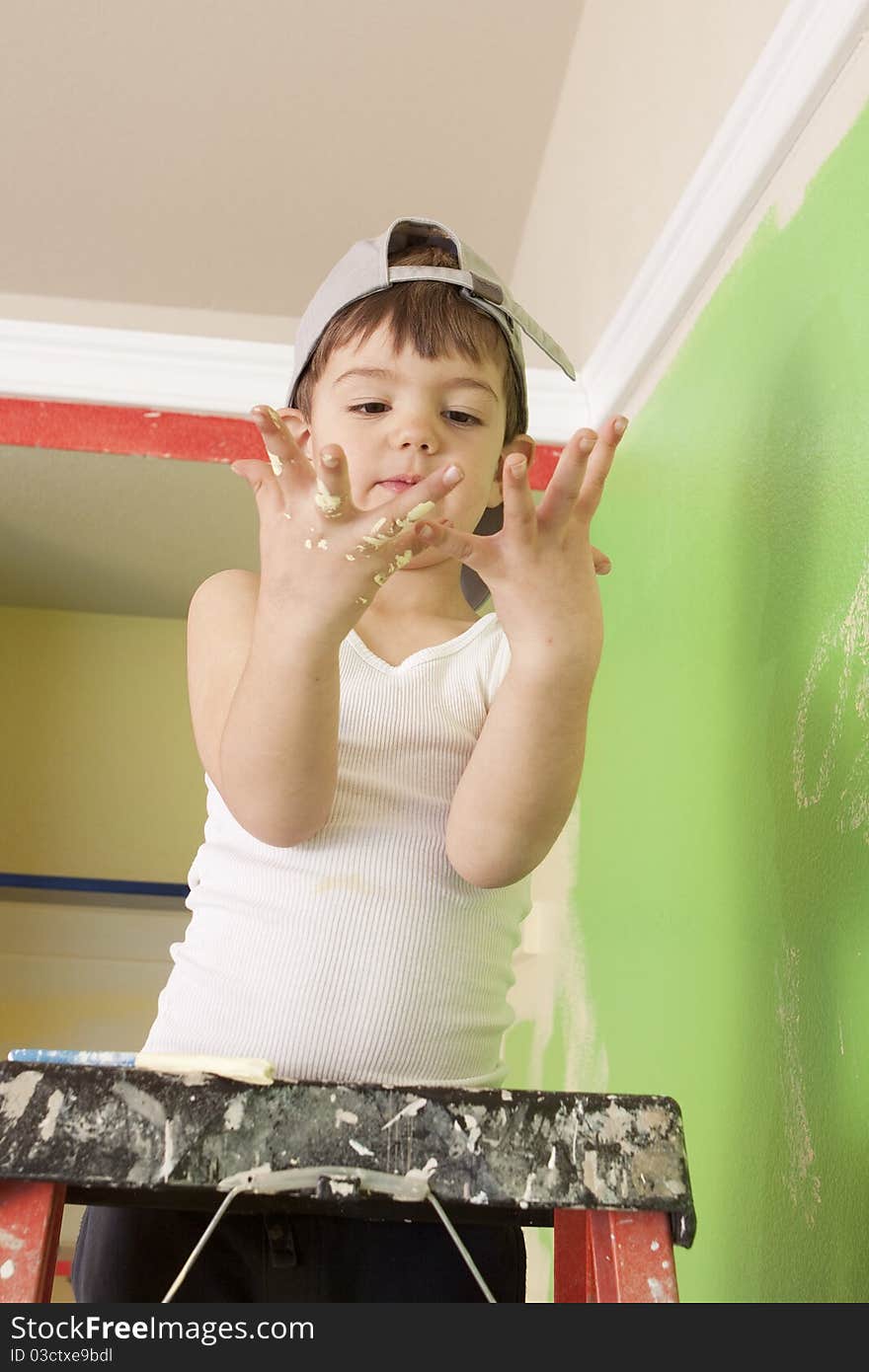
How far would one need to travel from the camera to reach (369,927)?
833 mm

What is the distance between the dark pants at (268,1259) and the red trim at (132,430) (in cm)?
104

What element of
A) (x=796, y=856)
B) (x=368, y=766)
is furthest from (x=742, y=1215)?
(x=368, y=766)

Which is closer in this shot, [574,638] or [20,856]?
Result: [574,638]

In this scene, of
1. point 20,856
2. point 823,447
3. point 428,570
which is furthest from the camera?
point 20,856

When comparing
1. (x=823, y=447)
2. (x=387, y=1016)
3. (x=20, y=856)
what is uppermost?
(x=20, y=856)

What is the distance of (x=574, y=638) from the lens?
74cm

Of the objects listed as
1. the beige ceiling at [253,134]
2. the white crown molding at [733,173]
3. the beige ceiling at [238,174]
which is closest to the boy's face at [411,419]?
the white crown molding at [733,173]

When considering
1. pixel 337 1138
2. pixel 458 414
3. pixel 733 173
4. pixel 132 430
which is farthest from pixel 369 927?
pixel 132 430

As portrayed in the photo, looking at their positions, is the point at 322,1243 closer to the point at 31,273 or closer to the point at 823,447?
the point at 823,447

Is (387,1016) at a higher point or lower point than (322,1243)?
higher

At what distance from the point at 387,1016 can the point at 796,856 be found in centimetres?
29

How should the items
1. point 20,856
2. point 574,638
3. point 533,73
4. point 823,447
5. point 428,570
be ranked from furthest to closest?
point 20,856 → point 533,73 → point 428,570 → point 823,447 → point 574,638

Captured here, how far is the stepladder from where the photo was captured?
1.79 ft

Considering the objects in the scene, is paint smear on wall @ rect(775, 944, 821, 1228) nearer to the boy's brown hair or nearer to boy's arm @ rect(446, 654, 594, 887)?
boy's arm @ rect(446, 654, 594, 887)
